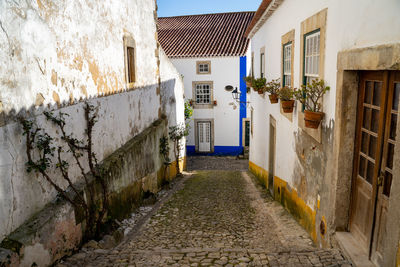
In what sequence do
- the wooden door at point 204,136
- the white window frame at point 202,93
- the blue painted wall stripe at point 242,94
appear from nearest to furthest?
1. the blue painted wall stripe at point 242,94
2. the white window frame at point 202,93
3. the wooden door at point 204,136

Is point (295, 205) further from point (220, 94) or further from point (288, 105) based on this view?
point (220, 94)

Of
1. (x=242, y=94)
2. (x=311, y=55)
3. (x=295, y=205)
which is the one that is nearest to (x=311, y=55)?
(x=311, y=55)

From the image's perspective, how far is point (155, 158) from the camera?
9.66 m

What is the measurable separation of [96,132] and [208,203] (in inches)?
129

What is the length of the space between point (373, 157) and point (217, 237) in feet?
9.48

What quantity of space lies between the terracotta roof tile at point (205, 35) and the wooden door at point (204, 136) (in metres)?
4.36

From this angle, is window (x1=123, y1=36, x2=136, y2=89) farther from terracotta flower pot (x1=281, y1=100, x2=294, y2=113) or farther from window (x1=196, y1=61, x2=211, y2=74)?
window (x1=196, y1=61, x2=211, y2=74)

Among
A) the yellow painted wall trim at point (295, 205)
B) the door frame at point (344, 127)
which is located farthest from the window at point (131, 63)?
the door frame at point (344, 127)

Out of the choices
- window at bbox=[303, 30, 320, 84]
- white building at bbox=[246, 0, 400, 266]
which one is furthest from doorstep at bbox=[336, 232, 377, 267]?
window at bbox=[303, 30, 320, 84]

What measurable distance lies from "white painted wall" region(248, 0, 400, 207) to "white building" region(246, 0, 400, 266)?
1 centimetres

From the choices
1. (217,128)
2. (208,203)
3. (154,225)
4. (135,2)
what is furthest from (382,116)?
(217,128)

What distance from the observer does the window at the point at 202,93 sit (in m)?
20.6

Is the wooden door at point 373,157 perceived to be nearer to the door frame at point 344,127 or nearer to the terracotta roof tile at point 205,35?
the door frame at point 344,127

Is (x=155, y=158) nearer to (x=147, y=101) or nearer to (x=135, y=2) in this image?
(x=147, y=101)
